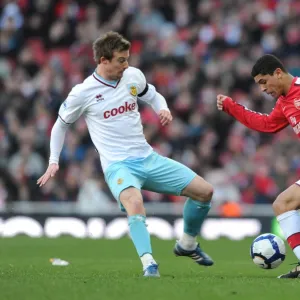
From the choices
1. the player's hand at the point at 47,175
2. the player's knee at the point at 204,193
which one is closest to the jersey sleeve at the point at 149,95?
the player's knee at the point at 204,193

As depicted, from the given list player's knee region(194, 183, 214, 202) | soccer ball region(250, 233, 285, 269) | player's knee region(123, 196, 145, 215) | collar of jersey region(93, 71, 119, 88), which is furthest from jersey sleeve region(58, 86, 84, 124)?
soccer ball region(250, 233, 285, 269)

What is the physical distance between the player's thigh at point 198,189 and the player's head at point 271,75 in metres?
1.16

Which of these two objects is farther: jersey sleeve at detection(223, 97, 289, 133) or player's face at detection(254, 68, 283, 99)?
jersey sleeve at detection(223, 97, 289, 133)

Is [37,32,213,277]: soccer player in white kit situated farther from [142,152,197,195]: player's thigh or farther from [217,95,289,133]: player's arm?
[217,95,289,133]: player's arm

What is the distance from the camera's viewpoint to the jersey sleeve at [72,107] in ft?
31.5

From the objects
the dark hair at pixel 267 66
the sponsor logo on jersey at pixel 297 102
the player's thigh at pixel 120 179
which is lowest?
the player's thigh at pixel 120 179

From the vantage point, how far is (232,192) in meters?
19.2

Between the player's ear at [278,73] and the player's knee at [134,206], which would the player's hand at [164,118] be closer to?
the player's knee at [134,206]

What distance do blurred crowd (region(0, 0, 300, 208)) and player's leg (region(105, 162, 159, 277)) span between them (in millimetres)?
9370

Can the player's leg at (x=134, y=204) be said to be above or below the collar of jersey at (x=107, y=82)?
below

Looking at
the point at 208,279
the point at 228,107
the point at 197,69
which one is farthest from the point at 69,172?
the point at 208,279

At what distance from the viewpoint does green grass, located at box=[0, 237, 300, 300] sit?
734 cm

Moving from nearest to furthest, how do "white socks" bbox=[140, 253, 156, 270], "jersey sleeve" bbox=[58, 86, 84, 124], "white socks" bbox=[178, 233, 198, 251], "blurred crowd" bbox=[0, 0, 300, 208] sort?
"white socks" bbox=[140, 253, 156, 270], "jersey sleeve" bbox=[58, 86, 84, 124], "white socks" bbox=[178, 233, 198, 251], "blurred crowd" bbox=[0, 0, 300, 208]

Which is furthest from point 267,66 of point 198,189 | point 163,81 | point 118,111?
point 163,81
